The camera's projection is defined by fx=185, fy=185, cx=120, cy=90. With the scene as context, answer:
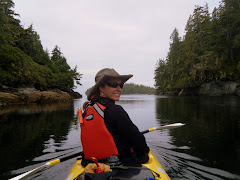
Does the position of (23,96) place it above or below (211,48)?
below

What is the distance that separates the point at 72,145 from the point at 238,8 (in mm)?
39101

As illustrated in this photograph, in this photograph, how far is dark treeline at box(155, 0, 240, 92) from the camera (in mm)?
34769

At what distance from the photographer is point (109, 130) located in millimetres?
2561

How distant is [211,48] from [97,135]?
44807mm

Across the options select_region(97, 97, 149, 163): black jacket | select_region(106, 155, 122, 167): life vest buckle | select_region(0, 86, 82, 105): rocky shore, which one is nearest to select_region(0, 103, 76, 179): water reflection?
select_region(106, 155, 122, 167): life vest buckle

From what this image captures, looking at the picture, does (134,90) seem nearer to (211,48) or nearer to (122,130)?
(211,48)

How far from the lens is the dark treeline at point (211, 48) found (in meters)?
34.8

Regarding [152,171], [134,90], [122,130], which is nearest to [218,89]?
[152,171]

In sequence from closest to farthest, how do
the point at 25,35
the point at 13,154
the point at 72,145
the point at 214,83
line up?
the point at 13,154
the point at 72,145
the point at 25,35
the point at 214,83

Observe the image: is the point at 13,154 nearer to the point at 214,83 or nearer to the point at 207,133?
the point at 207,133

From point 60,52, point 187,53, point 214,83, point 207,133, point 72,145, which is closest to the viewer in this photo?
point 72,145

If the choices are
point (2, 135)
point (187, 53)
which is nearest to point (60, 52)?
point (187, 53)

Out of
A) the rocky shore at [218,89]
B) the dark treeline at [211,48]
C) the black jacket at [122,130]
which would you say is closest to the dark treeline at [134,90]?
the dark treeline at [211,48]

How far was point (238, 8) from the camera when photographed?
33.4m
